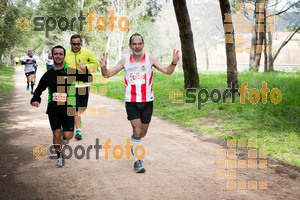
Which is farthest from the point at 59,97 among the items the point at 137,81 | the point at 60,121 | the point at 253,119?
the point at 253,119

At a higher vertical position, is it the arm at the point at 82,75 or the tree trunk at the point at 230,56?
the tree trunk at the point at 230,56

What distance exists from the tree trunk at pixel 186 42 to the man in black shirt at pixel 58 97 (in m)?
9.53

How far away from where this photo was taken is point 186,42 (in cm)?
1382

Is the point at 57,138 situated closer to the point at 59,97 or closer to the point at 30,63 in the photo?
the point at 59,97

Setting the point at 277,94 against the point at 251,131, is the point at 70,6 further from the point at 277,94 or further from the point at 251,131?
the point at 251,131

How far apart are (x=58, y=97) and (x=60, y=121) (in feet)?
1.41

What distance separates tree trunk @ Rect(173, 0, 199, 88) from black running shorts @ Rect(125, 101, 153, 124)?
372 inches

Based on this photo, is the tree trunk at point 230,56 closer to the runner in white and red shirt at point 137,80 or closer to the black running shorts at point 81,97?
the black running shorts at point 81,97

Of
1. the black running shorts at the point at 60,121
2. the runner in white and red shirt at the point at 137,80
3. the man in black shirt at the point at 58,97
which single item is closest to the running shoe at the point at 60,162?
the man in black shirt at the point at 58,97

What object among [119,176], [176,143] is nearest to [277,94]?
[176,143]

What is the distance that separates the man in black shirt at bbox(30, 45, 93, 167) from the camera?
4.88 meters

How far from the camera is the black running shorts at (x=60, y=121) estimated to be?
4887mm

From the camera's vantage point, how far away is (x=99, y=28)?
113 feet

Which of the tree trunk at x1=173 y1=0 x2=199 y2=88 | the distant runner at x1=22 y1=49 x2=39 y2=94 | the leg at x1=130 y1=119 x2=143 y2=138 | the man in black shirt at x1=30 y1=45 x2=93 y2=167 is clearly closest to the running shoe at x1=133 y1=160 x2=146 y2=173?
the leg at x1=130 y1=119 x2=143 y2=138
